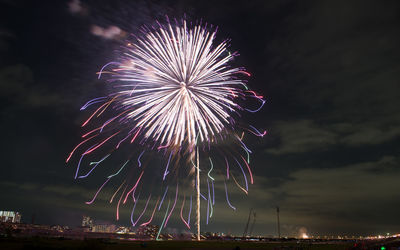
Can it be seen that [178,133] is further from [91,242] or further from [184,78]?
[91,242]

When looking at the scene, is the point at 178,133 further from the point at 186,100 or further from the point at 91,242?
the point at 91,242

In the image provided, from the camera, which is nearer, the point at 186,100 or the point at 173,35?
the point at 173,35

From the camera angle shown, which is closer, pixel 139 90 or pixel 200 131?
pixel 139 90

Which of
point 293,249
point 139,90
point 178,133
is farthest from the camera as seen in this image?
point 293,249

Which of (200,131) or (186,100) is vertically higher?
(186,100)

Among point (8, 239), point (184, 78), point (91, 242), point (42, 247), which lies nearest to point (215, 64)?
point (184, 78)

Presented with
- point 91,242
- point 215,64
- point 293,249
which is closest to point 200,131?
point 215,64

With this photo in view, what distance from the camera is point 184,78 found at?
44.1 m

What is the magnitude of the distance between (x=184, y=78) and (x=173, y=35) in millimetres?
6359

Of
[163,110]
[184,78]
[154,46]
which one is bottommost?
[163,110]

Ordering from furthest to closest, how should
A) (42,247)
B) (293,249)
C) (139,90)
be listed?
(293,249) < (139,90) < (42,247)

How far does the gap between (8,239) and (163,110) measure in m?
31.8

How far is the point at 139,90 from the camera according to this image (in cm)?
4203

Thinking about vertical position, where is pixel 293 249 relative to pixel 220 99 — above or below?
below
